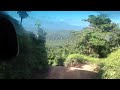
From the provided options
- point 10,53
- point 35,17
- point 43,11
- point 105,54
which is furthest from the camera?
point 105,54

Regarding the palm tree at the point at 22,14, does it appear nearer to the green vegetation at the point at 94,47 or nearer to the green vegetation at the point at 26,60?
the green vegetation at the point at 26,60

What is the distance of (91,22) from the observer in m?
3.16

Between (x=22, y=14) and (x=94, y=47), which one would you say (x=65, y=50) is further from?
(x=22, y=14)

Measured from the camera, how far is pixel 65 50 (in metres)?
2.91

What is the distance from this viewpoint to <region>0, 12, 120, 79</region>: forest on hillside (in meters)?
2.84

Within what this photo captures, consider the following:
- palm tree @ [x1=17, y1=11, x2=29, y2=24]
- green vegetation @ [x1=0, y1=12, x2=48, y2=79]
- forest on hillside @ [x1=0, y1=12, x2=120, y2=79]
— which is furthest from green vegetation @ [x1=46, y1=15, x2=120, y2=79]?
palm tree @ [x1=17, y1=11, x2=29, y2=24]

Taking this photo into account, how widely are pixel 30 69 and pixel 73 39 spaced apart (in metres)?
0.62

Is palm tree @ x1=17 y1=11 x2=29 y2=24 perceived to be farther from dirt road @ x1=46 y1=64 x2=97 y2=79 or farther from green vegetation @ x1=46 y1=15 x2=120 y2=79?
dirt road @ x1=46 y1=64 x2=97 y2=79

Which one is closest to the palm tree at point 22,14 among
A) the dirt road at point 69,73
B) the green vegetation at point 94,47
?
the green vegetation at point 94,47

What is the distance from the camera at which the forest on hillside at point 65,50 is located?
284cm

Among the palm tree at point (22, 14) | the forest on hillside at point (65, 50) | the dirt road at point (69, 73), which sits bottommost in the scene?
the dirt road at point (69, 73)

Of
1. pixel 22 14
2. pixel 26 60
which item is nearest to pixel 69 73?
pixel 26 60
